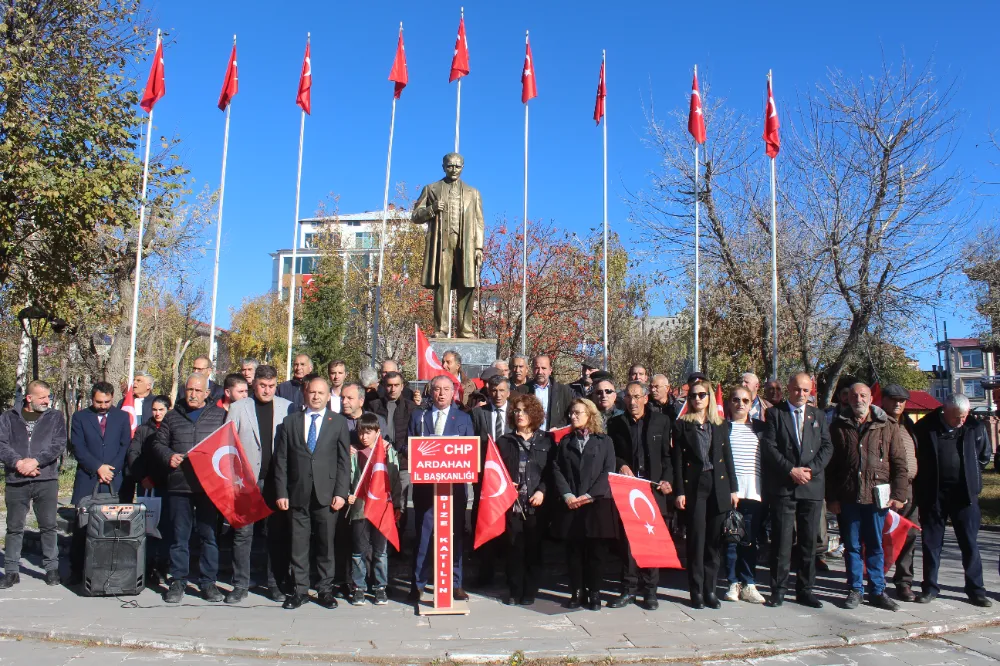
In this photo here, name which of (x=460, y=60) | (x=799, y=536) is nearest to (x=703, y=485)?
(x=799, y=536)

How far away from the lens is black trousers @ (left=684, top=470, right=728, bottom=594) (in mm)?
6824

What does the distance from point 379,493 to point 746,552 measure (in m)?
3.36

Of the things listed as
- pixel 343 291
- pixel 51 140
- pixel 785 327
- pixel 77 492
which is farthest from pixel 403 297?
pixel 77 492

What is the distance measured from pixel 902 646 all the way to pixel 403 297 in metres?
27.2

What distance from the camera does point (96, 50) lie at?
1489cm

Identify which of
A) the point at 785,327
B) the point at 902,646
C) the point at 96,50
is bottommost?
the point at 902,646

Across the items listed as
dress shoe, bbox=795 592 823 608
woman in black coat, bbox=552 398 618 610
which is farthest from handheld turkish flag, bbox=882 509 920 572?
woman in black coat, bbox=552 398 618 610

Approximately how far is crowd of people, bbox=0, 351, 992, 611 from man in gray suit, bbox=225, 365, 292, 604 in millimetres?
18

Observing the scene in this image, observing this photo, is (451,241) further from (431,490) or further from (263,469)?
(431,490)

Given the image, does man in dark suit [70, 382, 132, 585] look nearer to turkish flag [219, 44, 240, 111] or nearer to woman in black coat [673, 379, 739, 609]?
woman in black coat [673, 379, 739, 609]

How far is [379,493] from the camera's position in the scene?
6805 millimetres

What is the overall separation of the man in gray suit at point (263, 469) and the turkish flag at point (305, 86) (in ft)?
36.3

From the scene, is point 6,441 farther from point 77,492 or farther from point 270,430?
point 270,430

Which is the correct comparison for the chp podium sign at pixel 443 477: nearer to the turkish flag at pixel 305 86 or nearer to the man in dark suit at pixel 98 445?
the man in dark suit at pixel 98 445
